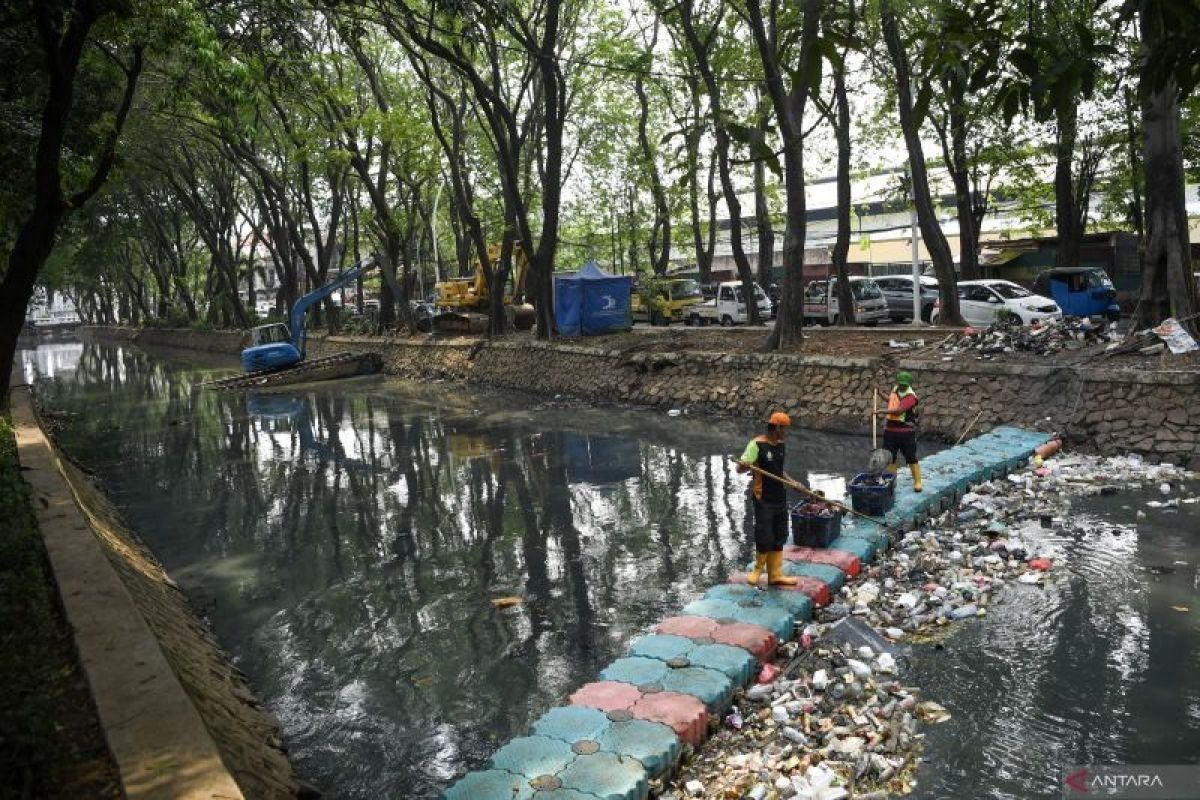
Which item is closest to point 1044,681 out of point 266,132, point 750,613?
point 750,613

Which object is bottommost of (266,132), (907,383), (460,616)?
(460,616)

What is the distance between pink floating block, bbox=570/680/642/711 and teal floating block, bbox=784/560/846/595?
2.34 meters

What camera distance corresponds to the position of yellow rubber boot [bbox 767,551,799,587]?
700 centimetres

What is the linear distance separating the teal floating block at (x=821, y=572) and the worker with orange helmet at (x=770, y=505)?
10.2 inches

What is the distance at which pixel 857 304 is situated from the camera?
2459 centimetres

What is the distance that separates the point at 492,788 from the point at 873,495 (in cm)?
527

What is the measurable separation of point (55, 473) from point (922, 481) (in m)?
10.2

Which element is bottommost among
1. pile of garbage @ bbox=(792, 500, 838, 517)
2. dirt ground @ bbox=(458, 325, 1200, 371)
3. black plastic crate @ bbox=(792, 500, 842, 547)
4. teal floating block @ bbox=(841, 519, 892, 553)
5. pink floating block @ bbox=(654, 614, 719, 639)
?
pink floating block @ bbox=(654, 614, 719, 639)

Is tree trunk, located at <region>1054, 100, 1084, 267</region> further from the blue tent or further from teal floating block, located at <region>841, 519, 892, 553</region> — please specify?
teal floating block, located at <region>841, 519, 892, 553</region>

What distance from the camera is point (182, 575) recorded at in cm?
946

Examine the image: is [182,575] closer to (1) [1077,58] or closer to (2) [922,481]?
(2) [922,481]

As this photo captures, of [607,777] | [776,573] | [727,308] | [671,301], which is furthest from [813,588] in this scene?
[671,301]

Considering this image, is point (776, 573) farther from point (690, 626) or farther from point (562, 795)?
point (562, 795)

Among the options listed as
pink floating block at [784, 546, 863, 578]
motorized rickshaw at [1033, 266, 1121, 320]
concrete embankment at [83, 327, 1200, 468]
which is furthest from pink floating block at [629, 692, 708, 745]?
motorized rickshaw at [1033, 266, 1121, 320]
